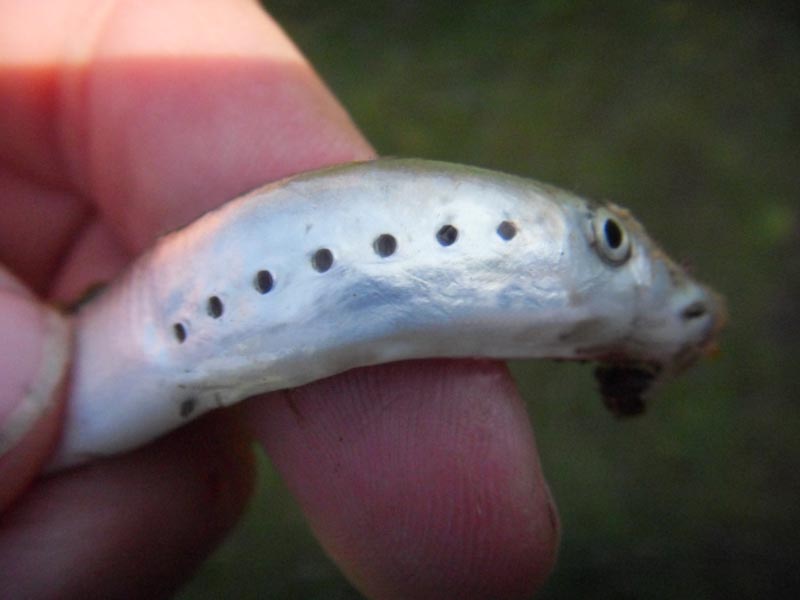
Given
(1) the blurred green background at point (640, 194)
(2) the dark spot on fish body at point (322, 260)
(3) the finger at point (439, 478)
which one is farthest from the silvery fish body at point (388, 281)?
(1) the blurred green background at point (640, 194)

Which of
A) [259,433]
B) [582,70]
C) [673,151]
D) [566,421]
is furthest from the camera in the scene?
[582,70]

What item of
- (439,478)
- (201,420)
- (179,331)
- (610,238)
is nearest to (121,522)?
(201,420)

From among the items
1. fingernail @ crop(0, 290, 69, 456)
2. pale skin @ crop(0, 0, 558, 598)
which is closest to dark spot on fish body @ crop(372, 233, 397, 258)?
pale skin @ crop(0, 0, 558, 598)

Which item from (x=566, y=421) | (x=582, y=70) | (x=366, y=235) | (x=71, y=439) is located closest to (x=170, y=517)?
(x=71, y=439)

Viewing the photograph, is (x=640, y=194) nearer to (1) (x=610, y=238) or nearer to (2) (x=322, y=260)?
(1) (x=610, y=238)

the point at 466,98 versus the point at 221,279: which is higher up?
the point at 466,98

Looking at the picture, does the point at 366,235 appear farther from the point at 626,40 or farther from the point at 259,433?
the point at 626,40

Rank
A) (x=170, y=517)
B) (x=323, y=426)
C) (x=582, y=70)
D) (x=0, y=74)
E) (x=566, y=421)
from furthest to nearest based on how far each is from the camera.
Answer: (x=582, y=70), (x=566, y=421), (x=0, y=74), (x=170, y=517), (x=323, y=426)

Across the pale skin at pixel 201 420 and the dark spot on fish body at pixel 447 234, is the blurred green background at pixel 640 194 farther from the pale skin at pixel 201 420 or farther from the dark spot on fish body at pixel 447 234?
the dark spot on fish body at pixel 447 234
